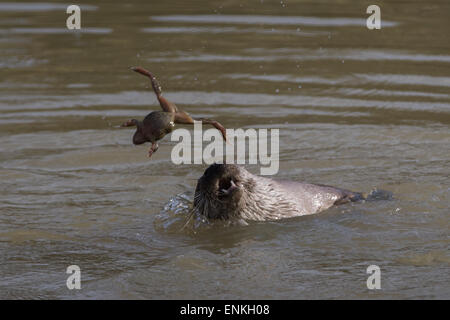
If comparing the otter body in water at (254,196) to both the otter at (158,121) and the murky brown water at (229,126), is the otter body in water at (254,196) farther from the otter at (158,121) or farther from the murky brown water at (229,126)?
the otter at (158,121)

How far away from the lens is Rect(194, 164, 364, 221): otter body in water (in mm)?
5746

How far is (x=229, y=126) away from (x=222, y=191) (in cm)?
282

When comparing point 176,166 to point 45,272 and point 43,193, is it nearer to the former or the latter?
point 43,193

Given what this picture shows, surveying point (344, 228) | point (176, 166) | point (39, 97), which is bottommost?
point (344, 228)

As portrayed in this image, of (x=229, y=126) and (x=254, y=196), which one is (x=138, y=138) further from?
(x=229, y=126)

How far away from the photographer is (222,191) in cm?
579

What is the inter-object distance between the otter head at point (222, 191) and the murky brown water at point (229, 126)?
172 mm

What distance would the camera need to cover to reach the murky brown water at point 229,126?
17.6ft

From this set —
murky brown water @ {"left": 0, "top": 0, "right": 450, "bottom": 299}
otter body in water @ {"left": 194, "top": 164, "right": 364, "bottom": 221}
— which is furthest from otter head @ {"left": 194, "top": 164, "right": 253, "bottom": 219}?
murky brown water @ {"left": 0, "top": 0, "right": 450, "bottom": 299}

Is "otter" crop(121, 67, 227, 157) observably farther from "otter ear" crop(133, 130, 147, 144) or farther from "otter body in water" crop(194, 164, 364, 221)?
"otter body in water" crop(194, 164, 364, 221)

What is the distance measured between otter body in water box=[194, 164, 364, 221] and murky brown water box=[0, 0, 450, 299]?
0.12 m
